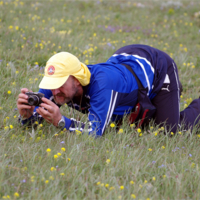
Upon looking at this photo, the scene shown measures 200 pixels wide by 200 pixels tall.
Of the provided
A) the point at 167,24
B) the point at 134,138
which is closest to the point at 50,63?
the point at 134,138

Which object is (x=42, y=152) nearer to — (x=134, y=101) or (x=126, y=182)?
(x=126, y=182)

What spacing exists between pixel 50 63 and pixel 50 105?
44 cm

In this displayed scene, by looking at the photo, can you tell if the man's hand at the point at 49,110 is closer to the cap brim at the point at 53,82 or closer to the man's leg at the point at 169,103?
the cap brim at the point at 53,82

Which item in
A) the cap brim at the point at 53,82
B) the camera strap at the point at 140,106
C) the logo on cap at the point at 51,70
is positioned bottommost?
the camera strap at the point at 140,106

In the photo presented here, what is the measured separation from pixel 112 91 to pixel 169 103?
1088 millimetres

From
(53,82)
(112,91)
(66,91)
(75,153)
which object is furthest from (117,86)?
(75,153)

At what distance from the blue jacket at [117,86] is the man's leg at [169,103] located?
0.11 metres

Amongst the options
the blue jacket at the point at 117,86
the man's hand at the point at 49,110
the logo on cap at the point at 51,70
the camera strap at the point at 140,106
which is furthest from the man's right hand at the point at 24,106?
the camera strap at the point at 140,106

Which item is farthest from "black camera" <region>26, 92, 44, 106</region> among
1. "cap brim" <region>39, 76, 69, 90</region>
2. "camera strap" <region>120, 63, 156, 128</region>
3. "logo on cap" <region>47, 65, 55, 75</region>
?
"camera strap" <region>120, 63, 156, 128</region>

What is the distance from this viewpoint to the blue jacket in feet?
9.03

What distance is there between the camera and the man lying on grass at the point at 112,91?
8.91 ft

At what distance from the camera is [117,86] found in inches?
112

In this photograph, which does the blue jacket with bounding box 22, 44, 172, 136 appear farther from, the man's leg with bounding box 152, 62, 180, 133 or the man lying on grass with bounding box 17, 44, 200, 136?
the man's leg with bounding box 152, 62, 180, 133

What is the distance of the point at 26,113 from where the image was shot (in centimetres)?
295
